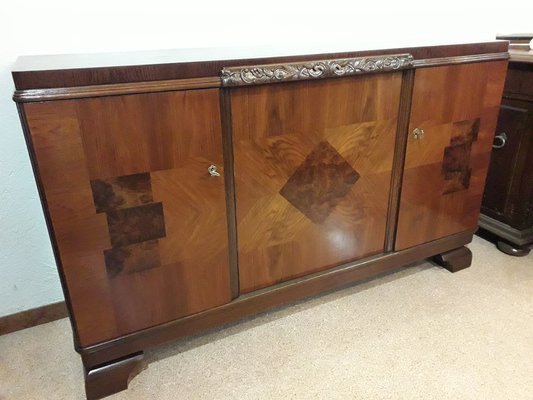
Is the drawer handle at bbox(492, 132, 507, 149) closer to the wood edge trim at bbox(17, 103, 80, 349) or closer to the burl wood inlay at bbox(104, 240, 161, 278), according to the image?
the burl wood inlay at bbox(104, 240, 161, 278)

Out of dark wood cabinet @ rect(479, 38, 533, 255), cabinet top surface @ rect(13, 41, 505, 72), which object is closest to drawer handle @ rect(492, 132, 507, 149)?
dark wood cabinet @ rect(479, 38, 533, 255)

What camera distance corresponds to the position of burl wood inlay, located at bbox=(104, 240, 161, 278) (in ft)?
3.52

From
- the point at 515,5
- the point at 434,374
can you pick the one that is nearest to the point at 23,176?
the point at 434,374

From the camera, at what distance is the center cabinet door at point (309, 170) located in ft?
3.73

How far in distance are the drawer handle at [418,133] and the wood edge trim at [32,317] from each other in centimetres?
128

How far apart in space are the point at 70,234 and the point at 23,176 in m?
0.42

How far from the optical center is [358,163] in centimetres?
131

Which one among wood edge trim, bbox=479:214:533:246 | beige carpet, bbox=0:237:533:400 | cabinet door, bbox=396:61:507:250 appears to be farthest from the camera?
wood edge trim, bbox=479:214:533:246

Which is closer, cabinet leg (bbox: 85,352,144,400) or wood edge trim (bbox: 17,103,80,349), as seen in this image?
wood edge trim (bbox: 17,103,80,349)

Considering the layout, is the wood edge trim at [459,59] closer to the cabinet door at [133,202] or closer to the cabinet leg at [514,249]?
the cabinet door at [133,202]

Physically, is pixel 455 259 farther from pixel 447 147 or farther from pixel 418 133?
pixel 418 133

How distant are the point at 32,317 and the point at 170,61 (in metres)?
1.00

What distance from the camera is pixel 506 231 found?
1.82 metres

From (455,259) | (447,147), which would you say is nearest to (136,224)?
(447,147)
